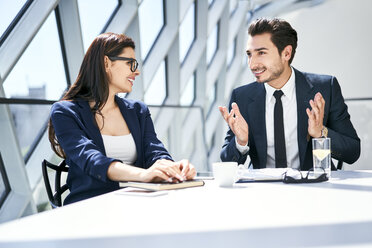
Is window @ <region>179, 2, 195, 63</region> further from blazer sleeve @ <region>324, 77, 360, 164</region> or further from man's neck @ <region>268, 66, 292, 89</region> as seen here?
blazer sleeve @ <region>324, 77, 360, 164</region>

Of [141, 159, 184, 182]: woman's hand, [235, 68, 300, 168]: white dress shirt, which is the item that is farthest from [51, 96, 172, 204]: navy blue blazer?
[235, 68, 300, 168]: white dress shirt

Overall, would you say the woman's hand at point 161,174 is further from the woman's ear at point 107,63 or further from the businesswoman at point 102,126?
the woman's ear at point 107,63

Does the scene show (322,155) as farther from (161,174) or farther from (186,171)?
(161,174)

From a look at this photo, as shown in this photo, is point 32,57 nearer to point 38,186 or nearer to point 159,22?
point 38,186

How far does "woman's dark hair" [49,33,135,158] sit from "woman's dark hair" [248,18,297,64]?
88 centimetres

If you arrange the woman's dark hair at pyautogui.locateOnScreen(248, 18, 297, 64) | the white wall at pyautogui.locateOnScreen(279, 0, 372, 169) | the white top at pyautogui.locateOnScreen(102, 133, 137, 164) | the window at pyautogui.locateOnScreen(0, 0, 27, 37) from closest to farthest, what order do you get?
the white top at pyautogui.locateOnScreen(102, 133, 137, 164), the woman's dark hair at pyautogui.locateOnScreen(248, 18, 297, 64), the window at pyautogui.locateOnScreen(0, 0, 27, 37), the white wall at pyautogui.locateOnScreen(279, 0, 372, 169)

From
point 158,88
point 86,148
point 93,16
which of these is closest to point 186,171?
point 86,148

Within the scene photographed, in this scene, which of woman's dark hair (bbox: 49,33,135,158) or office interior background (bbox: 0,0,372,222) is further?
office interior background (bbox: 0,0,372,222)

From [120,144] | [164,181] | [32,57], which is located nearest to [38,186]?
[32,57]

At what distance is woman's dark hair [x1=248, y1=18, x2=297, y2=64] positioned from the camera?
99.4 inches

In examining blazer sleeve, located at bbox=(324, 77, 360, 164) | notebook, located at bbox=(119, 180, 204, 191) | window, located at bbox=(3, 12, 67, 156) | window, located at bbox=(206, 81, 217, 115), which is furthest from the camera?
window, located at bbox=(206, 81, 217, 115)

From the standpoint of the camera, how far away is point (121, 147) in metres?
1.99

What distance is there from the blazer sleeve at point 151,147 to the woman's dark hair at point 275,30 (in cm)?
86

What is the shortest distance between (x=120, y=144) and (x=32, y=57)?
232 centimetres
